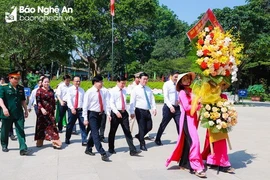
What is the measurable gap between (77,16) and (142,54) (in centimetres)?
1801


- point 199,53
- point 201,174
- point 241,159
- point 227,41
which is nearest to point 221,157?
point 201,174

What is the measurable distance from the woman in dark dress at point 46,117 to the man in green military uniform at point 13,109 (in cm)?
42

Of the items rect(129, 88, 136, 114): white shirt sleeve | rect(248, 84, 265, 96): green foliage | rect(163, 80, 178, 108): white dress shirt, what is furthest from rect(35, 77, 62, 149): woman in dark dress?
rect(248, 84, 265, 96): green foliage

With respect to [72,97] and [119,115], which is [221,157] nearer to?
[119,115]

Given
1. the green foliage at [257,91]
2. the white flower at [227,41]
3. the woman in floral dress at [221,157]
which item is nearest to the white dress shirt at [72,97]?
the woman in floral dress at [221,157]

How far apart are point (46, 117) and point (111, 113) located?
155cm

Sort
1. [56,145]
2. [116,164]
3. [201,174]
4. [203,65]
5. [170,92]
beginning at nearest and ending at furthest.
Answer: [201,174], [203,65], [116,164], [56,145], [170,92]

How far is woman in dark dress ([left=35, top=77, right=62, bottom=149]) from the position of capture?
6903 millimetres

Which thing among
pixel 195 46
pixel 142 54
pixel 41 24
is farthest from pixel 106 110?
pixel 142 54

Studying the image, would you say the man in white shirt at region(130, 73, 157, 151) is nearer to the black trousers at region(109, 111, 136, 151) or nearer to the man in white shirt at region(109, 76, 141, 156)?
the man in white shirt at region(109, 76, 141, 156)

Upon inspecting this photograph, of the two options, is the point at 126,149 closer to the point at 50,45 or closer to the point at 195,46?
the point at 195,46

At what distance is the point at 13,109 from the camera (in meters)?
6.39

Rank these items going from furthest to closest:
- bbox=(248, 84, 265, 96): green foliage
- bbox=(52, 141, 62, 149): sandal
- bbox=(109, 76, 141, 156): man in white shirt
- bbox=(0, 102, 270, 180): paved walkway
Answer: bbox=(248, 84, 265, 96): green foliage, bbox=(52, 141, 62, 149): sandal, bbox=(109, 76, 141, 156): man in white shirt, bbox=(0, 102, 270, 180): paved walkway

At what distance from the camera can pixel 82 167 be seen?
5.44 metres
